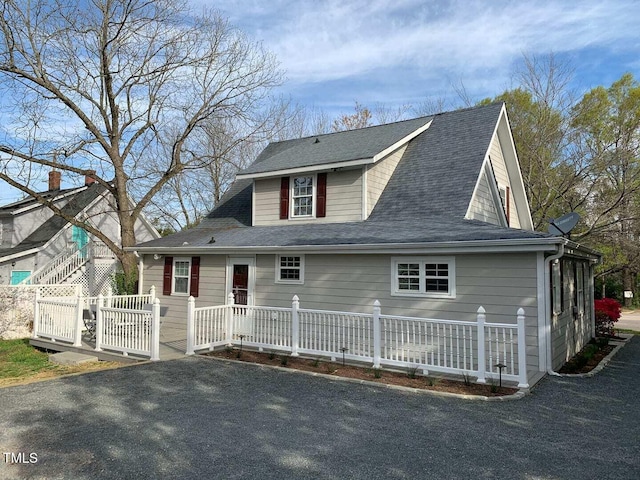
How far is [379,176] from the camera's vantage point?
13.2 m

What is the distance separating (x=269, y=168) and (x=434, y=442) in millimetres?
10739

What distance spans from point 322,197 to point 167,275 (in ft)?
19.5

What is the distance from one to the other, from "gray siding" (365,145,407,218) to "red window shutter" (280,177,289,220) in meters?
2.77

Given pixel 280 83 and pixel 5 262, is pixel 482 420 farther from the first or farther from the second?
pixel 5 262

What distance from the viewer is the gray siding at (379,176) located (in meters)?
12.7

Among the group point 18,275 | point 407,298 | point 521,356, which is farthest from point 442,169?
point 18,275

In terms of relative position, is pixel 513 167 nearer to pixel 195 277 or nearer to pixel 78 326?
pixel 195 277

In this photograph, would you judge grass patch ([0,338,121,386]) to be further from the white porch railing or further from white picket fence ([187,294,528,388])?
the white porch railing

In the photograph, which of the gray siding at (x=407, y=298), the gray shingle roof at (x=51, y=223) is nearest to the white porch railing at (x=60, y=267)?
the gray shingle roof at (x=51, y=223)

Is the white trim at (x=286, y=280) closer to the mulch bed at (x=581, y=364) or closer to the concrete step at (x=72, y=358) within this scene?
the concrete step at (x=72, y=358)

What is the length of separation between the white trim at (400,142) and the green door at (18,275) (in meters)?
18.0

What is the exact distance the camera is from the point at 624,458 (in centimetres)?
446

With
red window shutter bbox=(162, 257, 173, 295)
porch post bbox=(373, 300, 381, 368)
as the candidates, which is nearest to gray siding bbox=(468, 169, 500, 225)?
porch post bbox=(373, 300, 381, 368)

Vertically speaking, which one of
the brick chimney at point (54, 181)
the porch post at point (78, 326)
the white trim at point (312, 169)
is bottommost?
the porch post at point (78, 326)
